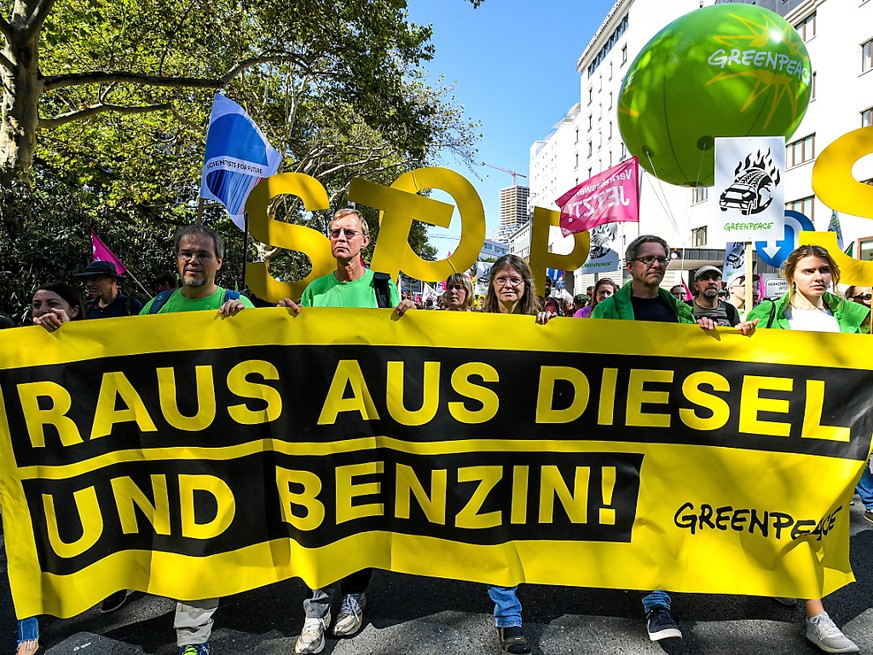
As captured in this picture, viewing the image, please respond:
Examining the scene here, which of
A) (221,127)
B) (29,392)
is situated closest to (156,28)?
(221,127)

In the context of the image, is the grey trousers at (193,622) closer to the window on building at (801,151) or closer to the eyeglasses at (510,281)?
the eyeglasses at (510,281)

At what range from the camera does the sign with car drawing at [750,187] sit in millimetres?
3232

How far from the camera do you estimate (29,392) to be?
2.29 metres

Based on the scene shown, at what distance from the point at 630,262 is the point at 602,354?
763 mm

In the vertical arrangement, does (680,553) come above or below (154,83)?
below

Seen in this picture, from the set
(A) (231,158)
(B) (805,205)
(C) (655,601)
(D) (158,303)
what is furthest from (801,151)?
(D) (158,303)

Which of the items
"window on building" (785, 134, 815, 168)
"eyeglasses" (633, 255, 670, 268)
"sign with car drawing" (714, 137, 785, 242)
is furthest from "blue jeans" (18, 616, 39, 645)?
"window on building" (785, 134, 815, 168)

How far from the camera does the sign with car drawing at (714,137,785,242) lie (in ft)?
10.6

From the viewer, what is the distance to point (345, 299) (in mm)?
2684

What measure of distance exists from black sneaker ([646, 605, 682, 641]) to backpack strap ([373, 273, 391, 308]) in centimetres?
191

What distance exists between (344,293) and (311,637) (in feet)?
5.17

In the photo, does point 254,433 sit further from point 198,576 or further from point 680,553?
point 680,553

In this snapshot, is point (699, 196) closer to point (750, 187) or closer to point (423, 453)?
point (750, 187)

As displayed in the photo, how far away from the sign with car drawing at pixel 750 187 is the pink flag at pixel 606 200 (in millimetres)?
Result: 2834
